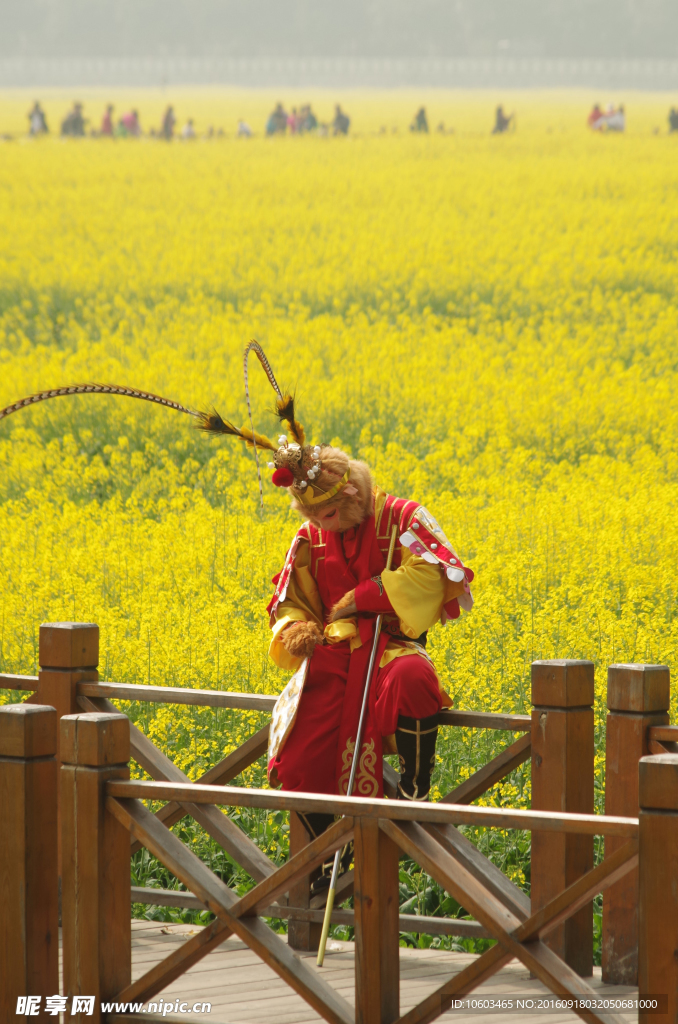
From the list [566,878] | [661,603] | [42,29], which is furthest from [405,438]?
[42,29]

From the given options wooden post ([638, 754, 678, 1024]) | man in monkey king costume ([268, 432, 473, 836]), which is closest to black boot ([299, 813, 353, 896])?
man in monkey king costume ([268, 432, 473, 836])

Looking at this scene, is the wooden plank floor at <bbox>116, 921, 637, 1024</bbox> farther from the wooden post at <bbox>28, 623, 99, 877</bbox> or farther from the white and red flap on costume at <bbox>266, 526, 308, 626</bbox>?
the white and red flap on costume at <bbox>266, 526, 308, 626</bbox>

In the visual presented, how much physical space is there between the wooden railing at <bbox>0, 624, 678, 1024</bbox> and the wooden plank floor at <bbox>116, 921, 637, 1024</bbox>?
134 millimetres

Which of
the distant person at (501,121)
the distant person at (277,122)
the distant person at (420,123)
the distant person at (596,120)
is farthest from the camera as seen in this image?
the distant person at (277,122)

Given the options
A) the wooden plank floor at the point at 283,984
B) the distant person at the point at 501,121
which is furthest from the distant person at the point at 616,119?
the wooden plank floor at the point at 283,984

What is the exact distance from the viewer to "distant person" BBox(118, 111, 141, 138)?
17484mm

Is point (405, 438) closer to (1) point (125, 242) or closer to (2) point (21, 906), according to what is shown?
(1) point (125, 242)

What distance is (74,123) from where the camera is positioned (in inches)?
703

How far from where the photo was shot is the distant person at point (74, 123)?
57.4ft

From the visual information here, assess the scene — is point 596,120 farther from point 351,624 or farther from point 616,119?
point 351,624

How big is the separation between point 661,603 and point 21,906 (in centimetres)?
438

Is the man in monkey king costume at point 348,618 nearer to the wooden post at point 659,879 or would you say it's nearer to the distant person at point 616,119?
the wooden post at point 659,879

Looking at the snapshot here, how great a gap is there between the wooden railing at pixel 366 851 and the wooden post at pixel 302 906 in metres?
0.21

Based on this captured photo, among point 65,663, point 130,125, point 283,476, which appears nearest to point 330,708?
point 283,476
